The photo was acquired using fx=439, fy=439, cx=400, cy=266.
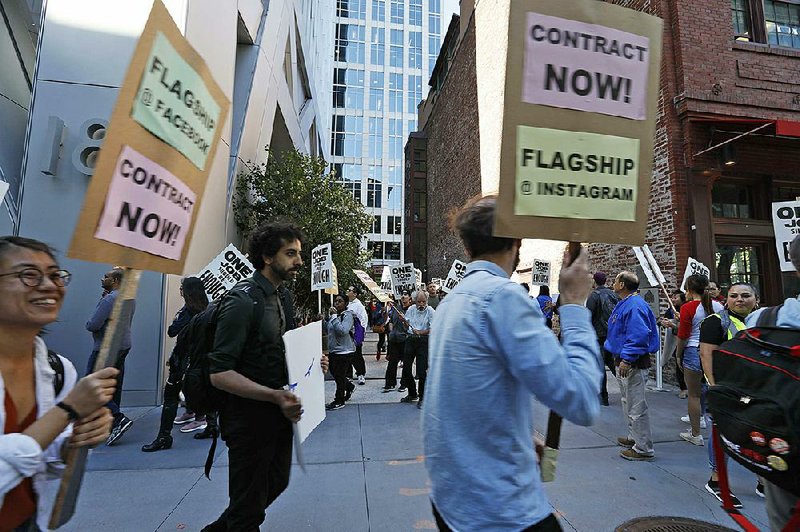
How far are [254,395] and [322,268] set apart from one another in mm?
5581

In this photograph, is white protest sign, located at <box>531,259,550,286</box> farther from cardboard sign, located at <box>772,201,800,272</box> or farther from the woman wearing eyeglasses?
the woman wearing eyeglasses

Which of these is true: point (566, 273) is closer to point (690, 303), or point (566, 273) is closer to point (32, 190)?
point (690, 303)

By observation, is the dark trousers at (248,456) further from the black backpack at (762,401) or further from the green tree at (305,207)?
the green tree at (305,207)

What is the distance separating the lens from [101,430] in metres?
1.45

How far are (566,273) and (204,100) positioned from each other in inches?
66.1

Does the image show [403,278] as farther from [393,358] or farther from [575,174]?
[575,174]

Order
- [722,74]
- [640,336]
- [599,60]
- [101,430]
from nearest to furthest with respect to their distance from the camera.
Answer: [101,430]
[599,60]
[640,336]
[722,74]

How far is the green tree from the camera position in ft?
36.5

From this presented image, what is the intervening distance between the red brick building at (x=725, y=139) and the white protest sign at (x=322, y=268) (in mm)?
6501

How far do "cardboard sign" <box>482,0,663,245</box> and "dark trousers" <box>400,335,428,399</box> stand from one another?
19.3 ft

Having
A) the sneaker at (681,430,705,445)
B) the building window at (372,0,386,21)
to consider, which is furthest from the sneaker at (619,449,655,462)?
the building window at (372,0,386,21)

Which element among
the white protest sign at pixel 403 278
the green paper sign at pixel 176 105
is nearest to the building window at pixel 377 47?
the white protest sign at pixel 403 278

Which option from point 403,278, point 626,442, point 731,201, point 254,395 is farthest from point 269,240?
point 731,201

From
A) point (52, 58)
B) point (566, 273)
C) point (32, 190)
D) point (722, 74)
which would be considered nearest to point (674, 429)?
point (566, 273)
